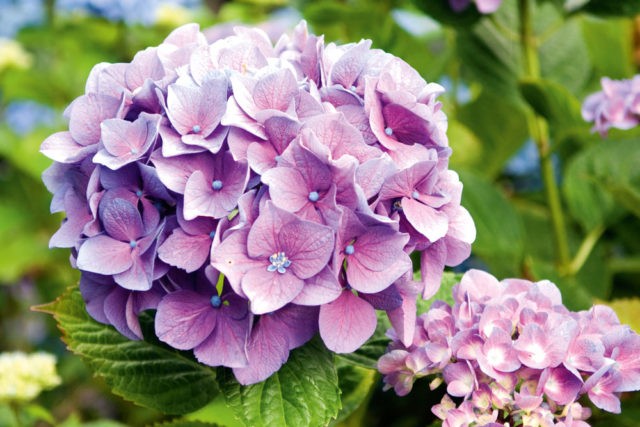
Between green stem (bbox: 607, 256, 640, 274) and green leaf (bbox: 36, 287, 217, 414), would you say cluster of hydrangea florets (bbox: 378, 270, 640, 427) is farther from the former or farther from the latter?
green stem (bbox: 607, 256, 640, 274)

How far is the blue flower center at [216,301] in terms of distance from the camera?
29.3 inches

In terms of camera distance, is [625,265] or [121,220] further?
[625,265]

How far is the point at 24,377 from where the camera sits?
1167mm

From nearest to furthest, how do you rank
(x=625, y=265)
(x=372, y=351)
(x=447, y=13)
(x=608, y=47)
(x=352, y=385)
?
(x=372, y=351) < (x=352, y=385) < (x=447, y=13) < (x=625, y=265) < (x=608, y=47)

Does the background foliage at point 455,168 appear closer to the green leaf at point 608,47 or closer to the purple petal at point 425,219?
the green leaf at point 608,47

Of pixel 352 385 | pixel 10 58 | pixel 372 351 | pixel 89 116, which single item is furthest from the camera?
pixel 10 58

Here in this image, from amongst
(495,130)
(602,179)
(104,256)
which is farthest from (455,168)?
(104,256)

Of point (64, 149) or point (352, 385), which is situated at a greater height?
point (64, 149)

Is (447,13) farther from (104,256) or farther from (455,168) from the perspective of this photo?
(104,256)

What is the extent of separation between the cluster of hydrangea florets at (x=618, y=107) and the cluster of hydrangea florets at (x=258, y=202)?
440mm

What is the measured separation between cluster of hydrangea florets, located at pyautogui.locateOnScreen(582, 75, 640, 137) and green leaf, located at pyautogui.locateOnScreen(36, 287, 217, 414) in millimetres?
630

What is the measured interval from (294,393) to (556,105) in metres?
0.72

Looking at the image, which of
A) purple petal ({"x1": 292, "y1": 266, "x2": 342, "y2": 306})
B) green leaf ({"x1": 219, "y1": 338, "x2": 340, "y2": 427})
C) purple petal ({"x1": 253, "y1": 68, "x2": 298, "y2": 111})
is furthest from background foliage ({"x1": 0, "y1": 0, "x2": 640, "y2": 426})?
purple petal ({"x1": 253, "y1": 68, "x2": 298, "y2": 111})

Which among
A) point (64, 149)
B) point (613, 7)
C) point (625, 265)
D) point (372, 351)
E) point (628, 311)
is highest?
point (64, 149)
